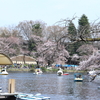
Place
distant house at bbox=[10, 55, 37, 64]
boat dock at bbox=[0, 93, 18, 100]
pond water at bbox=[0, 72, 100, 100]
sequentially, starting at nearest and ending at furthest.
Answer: boat dock at bbox=[0, 93, 18, 100], pond water at bbox=[0, 72, 100, 100], distant house at bbox=[10, 55, 37, 64]

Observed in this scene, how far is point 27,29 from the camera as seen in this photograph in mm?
82938

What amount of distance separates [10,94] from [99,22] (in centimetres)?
770

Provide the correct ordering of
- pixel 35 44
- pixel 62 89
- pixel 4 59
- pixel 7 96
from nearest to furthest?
pixel 4 59, pixel 7 96, pixel 62 89, pixel 35 44

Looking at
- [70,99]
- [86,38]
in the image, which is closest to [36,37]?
[70,99]

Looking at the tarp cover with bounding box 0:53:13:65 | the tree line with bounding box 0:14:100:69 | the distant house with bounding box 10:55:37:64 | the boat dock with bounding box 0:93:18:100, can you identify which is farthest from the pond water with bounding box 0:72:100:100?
the distant house with bounding box 10:55:37:64

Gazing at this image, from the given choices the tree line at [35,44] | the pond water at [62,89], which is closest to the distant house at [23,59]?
the tree line at [35,44]

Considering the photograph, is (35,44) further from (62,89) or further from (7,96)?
(7,96)

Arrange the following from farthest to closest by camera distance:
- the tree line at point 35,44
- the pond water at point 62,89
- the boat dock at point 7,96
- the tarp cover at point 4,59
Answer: the tree line at point 35,44 → the pond water at point 62,89 → the boat dock at point 7,96 → the tarp cover at point 4,59

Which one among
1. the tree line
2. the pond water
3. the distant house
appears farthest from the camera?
the distant house

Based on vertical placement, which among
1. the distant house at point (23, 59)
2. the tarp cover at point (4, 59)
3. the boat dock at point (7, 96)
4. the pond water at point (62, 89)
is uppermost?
the distant house at point (23, 59)

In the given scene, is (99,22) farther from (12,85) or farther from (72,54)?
(72,54)

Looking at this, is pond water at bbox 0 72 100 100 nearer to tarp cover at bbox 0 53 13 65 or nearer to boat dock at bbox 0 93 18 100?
boat dock at bbox 0 93 18 100

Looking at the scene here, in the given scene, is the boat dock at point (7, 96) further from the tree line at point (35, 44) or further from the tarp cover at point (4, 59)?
the tree line at point (35, 44)

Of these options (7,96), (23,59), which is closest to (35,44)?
(23,59)
